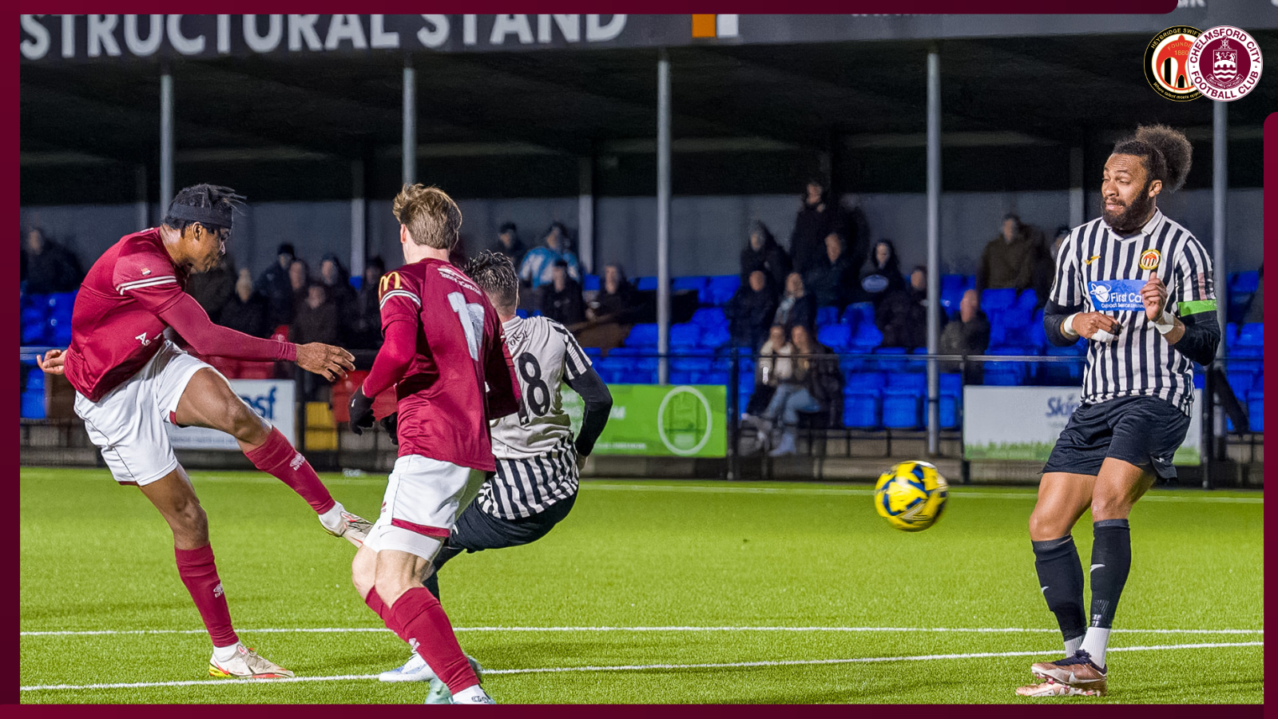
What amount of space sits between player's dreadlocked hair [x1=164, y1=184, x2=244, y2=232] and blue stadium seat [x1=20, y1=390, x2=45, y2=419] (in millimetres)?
11804

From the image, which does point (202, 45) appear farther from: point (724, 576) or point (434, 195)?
point (434, 195)

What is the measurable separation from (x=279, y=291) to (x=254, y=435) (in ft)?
44.5

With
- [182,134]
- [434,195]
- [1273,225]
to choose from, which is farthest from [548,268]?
[1273,225]

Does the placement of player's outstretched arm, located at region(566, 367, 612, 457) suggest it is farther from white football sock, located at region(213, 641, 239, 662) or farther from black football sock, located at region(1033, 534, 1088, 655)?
black football sock, located at region(1033, 534, 1088, 655)

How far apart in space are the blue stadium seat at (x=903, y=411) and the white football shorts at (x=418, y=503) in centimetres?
1016

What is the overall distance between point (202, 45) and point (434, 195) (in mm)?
12497

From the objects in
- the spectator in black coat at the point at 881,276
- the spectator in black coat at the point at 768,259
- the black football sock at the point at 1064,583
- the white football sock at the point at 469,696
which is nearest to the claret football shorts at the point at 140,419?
the white football sock at the point at 469,696

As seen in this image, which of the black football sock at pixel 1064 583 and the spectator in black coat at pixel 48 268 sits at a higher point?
the spectator in black coat at pixel 48 268

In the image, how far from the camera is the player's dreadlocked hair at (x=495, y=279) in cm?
535

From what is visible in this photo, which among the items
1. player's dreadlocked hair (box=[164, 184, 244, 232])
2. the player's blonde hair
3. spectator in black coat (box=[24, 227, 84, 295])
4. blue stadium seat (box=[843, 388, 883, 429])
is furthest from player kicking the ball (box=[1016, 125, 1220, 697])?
spectator in black coat (box=[24, 227, 84, 295])

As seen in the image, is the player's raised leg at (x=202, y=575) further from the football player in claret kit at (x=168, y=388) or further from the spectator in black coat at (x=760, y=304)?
the spectator in black coat at (x=760, y=304)

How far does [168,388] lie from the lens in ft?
17.5

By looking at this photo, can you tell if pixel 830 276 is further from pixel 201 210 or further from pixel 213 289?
pixel 201 210

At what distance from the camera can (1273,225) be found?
2473 millimetres
